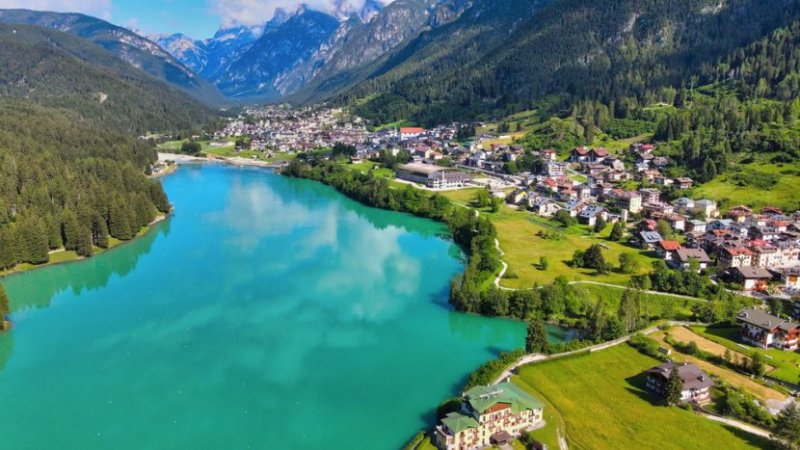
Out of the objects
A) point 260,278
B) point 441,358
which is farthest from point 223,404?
point 260,278

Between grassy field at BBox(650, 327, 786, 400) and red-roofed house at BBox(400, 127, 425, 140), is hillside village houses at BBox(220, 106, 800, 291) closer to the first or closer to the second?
red-roofed house at BBox(400, 127, 425, 140)

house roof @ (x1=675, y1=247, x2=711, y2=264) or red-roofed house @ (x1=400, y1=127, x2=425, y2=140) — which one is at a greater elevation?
red-roofed house @ (x1=400, y1=127, x2=425, y2=140)

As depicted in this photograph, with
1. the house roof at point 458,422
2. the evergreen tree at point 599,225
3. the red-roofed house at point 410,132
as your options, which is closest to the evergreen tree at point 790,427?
the house roof at point 458,422

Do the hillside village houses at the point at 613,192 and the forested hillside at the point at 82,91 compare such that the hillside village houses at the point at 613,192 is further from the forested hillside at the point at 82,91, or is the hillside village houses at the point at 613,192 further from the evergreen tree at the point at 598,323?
the forested hillside at the point at 82,91

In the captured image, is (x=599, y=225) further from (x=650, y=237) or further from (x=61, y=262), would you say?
(x=61, y=262)

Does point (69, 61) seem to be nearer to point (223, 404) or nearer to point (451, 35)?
point (451, 35)

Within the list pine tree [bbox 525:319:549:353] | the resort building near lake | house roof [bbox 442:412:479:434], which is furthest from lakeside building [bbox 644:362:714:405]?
house roof [bbox 442:412:479:434]

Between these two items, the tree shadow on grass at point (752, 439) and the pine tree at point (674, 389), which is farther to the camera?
the pine tree at point (674, 389)
